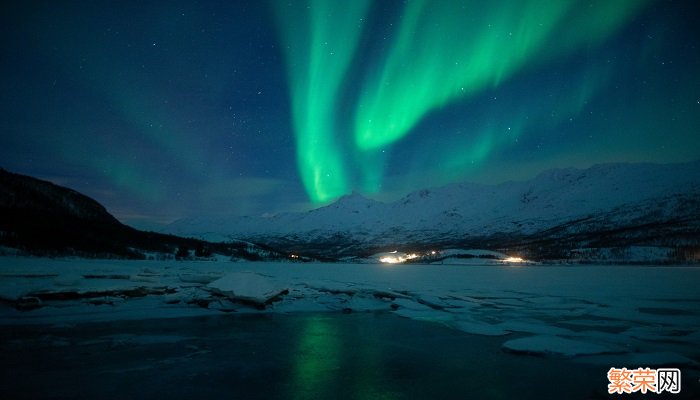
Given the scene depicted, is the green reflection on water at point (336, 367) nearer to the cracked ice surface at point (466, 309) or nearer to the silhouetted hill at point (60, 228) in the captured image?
the cracked ice surface at point (466, 309)

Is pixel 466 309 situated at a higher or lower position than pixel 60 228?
lower

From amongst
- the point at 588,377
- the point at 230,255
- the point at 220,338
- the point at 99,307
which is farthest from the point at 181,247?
the point at 588,377

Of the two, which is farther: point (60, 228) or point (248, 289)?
point (60, 228)

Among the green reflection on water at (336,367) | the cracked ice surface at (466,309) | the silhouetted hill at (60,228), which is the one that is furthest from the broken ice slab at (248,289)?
the silhouetted hill at (60,228)

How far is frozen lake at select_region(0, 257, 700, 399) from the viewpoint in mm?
10273

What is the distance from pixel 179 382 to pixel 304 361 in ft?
12.4

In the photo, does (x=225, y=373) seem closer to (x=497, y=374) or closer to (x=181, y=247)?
(x=497, y=374)

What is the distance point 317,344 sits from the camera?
15312mm

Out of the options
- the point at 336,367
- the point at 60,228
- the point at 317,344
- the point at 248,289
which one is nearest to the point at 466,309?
the point at 317,344

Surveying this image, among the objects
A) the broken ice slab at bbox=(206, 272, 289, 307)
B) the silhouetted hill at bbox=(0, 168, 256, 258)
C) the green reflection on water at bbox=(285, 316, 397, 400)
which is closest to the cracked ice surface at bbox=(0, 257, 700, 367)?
the broken ice slab at bbox=(206, 272, 289, 307)

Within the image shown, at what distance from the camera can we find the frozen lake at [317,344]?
33.7 ft

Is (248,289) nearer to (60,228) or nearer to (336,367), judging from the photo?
(336,367)

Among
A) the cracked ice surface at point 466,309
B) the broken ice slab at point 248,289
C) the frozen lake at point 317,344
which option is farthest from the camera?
the broken ice slab at point 248,289

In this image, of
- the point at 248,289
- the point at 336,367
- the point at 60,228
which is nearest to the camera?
the point at 336,367
